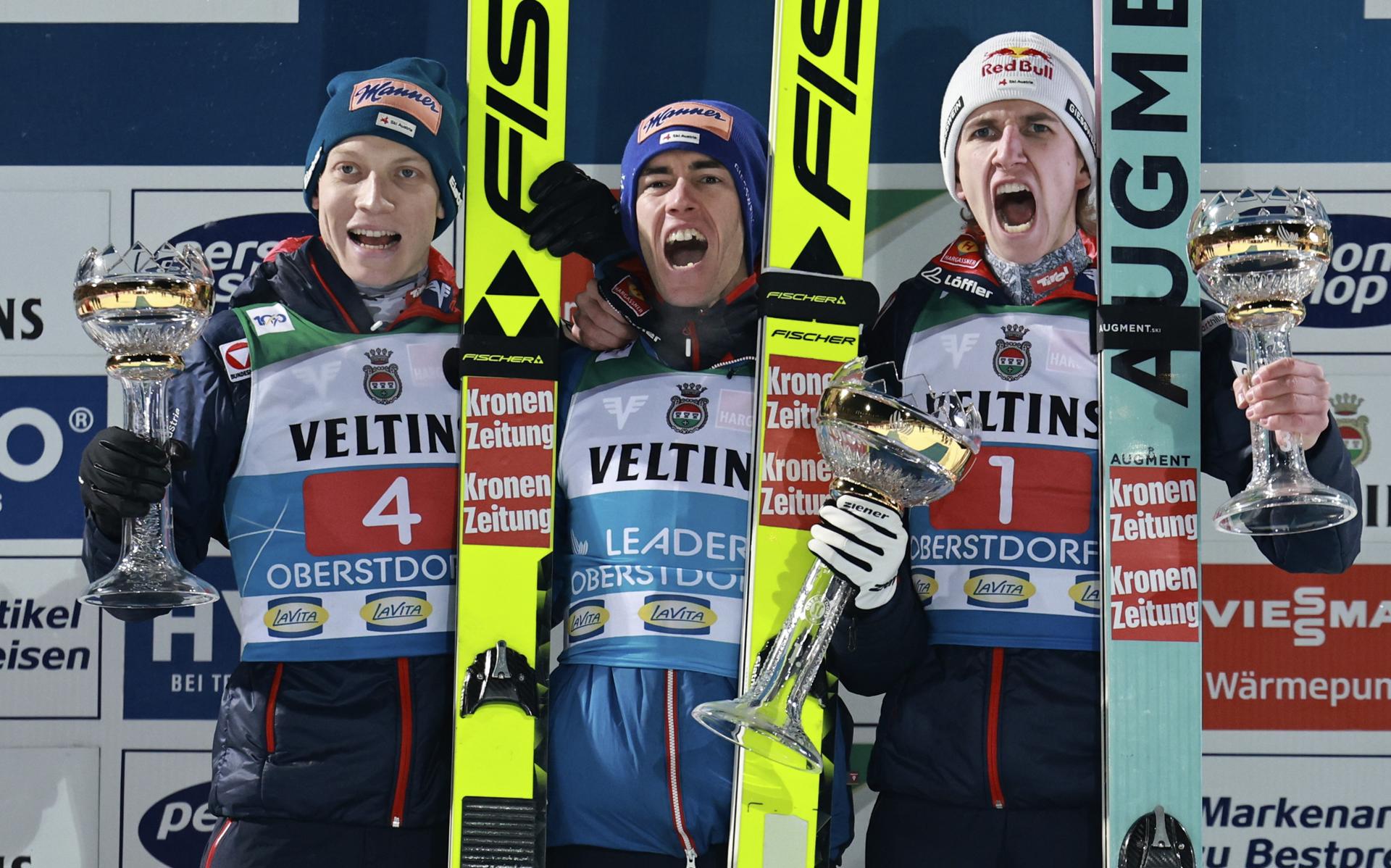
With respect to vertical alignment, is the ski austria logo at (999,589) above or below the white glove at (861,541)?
below

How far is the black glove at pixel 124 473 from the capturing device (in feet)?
8.38

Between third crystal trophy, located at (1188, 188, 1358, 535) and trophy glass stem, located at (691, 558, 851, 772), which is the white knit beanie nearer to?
third crystal trophy, located at (1188, 188, 1358, 535)

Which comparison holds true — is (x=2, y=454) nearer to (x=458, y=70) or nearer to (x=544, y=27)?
(x=458, y=70)

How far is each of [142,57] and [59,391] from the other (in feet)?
2.72

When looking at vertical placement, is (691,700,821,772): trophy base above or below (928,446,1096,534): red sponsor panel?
below

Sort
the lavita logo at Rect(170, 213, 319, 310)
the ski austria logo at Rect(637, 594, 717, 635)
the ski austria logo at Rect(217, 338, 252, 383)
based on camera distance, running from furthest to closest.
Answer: the lavita logo at Rect(170, 213, 319, 310), the ski austria logo at Rect(217, 338, 252, 383), the ski austria logo at Rect(637, 594, 717, 635)

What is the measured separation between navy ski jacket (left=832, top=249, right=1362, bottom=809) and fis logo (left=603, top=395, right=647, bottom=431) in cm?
58

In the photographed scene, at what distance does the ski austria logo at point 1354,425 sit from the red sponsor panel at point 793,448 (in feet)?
4.49

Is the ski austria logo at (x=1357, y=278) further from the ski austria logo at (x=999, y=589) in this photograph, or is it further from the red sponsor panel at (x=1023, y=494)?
the ski austria logo at (x=999, y=589)

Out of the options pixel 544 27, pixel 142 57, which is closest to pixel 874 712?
pixel 544 27

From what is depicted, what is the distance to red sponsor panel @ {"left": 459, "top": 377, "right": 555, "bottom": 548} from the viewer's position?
2.83 metres

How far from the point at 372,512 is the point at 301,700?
37cm

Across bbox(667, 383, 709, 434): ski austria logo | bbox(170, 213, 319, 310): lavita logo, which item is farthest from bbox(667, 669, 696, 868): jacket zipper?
bbox(170, 213, 319, 310): lavita logo

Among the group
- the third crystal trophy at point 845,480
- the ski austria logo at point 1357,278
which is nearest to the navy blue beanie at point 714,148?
the third crystal trophy at point 845,480
